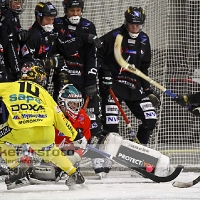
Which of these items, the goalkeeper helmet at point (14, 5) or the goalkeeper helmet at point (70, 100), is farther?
the goalkeeper helmet at point (14, 5)

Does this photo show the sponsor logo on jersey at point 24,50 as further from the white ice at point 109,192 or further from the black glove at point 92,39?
the white ice at point 109,192

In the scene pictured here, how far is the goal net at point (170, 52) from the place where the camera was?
7.88 m

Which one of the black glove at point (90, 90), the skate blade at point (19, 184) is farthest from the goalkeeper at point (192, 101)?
the skate blade at point (19, 184)

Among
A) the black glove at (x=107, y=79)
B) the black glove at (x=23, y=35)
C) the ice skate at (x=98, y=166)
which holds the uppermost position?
the black glove at (x=23, y=35)

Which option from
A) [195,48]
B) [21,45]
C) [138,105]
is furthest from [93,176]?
[195,48]

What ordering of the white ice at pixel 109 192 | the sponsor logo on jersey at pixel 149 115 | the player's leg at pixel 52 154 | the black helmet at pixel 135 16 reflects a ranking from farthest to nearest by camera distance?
1. the sponsor logo on jersey at pixel 149 115
2. the black helmet at pixel 135 16
3. the player's leg at pixel 52 154
4. the white ice at pixel 109 192

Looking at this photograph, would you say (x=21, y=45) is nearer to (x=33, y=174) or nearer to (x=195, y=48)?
(x=33, y=174)

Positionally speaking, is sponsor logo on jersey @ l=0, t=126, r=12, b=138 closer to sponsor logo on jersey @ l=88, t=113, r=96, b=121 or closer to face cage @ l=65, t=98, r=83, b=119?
face cage @ l=65, t=98, r=83, b=119

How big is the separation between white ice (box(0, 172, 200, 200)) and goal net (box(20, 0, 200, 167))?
147cm

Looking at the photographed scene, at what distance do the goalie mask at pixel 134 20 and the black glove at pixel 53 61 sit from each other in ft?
2.64

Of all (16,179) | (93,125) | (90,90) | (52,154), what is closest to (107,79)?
(90,90)

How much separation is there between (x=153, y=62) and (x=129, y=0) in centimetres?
73

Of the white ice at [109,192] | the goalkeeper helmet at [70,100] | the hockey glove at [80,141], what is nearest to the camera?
the white ice at [109,192]

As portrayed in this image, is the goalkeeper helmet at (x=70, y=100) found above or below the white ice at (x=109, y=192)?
above
